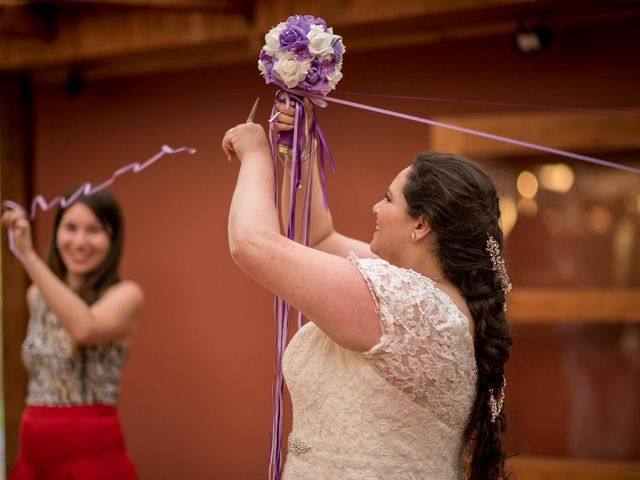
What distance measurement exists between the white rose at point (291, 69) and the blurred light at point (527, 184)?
196 cm

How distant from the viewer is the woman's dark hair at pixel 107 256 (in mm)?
3213

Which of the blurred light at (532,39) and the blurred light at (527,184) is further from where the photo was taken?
the blurred light at (527,184)

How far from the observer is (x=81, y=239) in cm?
319

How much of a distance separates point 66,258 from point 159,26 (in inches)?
49.0

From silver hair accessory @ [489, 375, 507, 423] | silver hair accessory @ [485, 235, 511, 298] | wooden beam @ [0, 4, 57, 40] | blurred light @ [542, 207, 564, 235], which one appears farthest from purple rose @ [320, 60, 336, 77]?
wooden beam @ [0, 4, 57, 40]

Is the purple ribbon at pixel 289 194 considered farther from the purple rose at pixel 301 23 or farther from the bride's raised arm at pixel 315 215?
the purple rose at pixel 301 23

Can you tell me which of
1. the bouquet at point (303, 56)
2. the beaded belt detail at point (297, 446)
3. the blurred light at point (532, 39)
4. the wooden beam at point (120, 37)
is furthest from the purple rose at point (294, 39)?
the wooden beam at point (120, 37)

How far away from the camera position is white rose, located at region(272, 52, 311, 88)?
1808 mm

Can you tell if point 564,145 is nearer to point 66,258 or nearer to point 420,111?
point 420,111

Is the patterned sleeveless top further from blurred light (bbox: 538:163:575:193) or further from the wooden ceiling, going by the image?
blurred light (bbox: 538:163:575:193)

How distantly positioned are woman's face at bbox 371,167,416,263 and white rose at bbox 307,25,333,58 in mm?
300

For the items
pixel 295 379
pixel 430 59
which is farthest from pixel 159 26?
pixel 295 379

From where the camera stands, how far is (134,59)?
4.38 meters

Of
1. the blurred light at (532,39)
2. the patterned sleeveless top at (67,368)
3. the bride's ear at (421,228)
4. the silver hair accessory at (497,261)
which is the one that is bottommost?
the patterned sleeveless top at (67,368)
